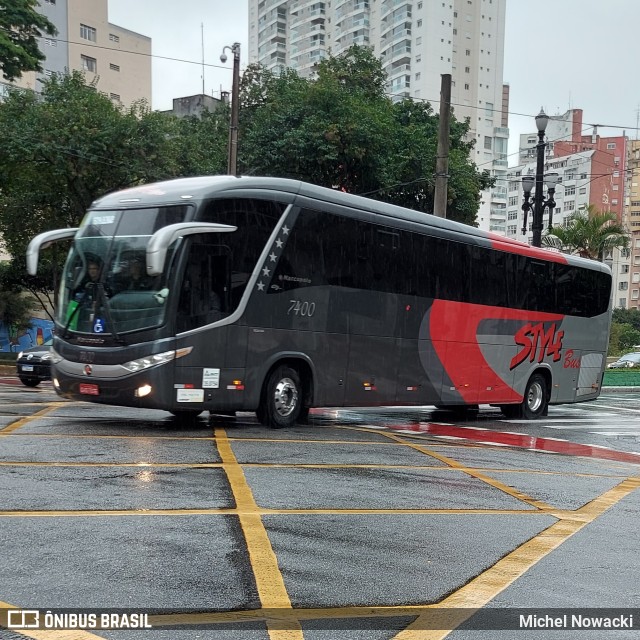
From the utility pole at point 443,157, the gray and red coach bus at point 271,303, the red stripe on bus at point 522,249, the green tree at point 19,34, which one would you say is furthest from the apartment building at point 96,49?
the gray and red coach bus at point 271,303

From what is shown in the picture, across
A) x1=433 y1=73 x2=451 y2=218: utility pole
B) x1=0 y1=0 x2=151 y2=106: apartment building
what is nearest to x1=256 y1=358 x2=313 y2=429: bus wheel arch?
x1=433 y1=73 x2=451 y2=218: utility pole

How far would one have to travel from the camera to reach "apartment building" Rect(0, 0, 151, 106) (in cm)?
7400

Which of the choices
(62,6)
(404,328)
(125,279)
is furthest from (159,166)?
(62,6)

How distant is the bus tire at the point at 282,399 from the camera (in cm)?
1304

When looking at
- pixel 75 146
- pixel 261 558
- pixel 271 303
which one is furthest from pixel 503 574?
pixel 75 146

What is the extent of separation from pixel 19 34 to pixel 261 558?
97.9ft

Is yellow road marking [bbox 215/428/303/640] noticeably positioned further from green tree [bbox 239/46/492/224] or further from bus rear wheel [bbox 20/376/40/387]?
green tree [bbox 239/46/492/224]

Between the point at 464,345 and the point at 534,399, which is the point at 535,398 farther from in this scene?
the point at 464,345

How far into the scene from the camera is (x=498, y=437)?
1480 centimetres

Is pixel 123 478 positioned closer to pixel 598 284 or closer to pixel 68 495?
pixel 68 495

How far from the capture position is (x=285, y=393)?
1335cm

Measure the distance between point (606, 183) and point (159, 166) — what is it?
112m

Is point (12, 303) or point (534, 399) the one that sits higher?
point (12, 303)

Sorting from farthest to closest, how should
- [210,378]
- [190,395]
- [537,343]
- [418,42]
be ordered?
1. [418,42]
2. [537,343]
3. [210,378]
4. [190,395]
